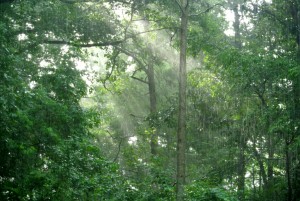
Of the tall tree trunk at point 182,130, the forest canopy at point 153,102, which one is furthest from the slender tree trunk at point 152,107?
the tall tree trunk at point 182,130

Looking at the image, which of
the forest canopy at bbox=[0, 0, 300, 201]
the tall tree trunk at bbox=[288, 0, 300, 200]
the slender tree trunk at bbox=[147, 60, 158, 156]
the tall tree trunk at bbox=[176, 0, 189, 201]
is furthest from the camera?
the slender tree trunk at bbox=[147, 60, 158, 156]

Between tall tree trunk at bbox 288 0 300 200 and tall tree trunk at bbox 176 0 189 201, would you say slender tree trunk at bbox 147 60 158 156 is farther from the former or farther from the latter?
tall tree trunk at bbox 288 0 300 200

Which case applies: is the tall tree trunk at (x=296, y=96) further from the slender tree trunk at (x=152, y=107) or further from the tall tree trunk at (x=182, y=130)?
the slender tree trunk at (x=152, y=107)

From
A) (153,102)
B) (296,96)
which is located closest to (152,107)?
(153,102)

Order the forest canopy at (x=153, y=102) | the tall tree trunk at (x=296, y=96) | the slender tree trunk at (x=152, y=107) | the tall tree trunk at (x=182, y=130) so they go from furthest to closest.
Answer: the slender tree trunk at (x=152, y=107) → the tall tree trunk at (x=296, y=96) → the tall tree trunk at (x=182, y=130) → the forest canopy at (x=153, y=102)

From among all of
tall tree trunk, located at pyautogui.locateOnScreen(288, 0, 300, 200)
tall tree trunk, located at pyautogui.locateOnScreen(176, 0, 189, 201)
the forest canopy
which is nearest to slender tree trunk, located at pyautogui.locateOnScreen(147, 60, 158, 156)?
the forest canopy

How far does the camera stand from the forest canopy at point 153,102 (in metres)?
9.97

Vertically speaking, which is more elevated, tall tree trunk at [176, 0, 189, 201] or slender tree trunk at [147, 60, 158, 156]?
slender tree trunk at [147, 60, 158, 156]

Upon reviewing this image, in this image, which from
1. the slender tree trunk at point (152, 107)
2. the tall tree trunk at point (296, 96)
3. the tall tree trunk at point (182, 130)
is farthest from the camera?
the slender tree trunk at point (152, 107)

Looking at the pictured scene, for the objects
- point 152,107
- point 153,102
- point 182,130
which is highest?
point 153,102

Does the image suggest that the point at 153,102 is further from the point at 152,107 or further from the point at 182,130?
the point at 182,130

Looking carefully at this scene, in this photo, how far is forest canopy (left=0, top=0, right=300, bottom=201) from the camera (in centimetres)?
997

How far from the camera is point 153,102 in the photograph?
20281mm

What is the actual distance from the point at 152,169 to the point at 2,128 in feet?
15.8
